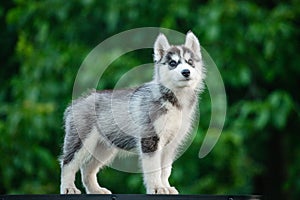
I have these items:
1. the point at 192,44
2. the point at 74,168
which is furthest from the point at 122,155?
the point at 192,44

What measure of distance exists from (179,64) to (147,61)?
6187 mm

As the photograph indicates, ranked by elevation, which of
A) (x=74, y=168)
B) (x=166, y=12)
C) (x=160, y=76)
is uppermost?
(x=166, y=12)

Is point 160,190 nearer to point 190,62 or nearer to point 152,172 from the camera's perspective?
point 152,172

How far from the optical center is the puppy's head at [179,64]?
188 inches

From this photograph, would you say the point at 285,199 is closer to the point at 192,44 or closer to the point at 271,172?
the point at 271,172

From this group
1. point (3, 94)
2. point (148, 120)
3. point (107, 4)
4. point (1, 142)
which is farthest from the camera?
point (3, 94)

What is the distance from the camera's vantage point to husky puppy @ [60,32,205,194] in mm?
4781

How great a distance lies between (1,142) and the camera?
1037 cm

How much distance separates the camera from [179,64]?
15.7 feet

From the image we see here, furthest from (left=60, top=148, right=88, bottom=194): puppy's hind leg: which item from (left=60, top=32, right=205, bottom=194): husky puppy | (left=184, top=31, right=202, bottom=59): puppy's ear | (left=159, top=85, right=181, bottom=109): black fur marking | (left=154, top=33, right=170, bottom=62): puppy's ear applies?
(left=184, top=31, right=202, bottom=59): puppy's ear

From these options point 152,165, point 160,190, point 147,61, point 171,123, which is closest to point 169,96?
point 171,123

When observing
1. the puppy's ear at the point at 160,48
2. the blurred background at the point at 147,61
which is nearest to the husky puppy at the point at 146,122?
the puppy's ear at the point at 160,48

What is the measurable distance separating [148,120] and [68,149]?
0.44m

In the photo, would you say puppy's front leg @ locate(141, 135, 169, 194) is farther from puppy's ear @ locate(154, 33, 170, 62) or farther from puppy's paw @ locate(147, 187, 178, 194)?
puppy's ear @ locate(154, 33, 170, 62)
